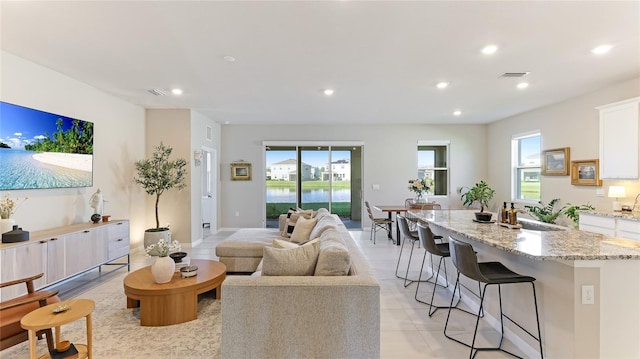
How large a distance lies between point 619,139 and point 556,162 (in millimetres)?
1438

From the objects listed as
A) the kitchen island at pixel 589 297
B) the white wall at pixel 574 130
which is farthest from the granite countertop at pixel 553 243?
the white wall at pixel 574 130

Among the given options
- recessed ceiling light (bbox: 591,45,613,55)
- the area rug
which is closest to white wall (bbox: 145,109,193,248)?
the area rug

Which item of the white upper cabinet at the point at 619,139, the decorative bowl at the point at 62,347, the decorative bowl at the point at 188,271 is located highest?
the white upper cabinet at the point at 619,139

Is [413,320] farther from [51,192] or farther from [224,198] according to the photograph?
[224,198]

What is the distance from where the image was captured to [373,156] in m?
7.80

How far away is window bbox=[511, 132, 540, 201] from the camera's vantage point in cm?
630

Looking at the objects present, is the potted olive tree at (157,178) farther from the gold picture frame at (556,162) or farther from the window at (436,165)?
the gold picture frame at (556,162)

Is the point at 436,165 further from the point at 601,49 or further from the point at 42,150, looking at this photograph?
the point at 42,150

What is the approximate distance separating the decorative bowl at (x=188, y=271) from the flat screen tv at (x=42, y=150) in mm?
2064

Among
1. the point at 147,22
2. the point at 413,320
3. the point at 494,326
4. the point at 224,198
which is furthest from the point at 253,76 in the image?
the point at 224,198

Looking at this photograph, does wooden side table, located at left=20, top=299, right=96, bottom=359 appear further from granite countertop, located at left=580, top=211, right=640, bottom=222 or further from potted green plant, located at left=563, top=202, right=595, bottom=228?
potted green plant, located at left=563, top=202, right=595, bottom=228

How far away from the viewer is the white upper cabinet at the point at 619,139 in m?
3.95

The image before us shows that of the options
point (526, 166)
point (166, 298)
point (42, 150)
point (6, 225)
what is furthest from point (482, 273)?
point (526, 166)

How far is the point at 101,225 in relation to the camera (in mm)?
3941
